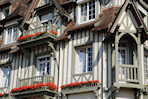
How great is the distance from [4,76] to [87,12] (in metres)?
9.20

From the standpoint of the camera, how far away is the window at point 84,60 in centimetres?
2211

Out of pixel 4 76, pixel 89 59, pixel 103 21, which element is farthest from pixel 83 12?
pixel 4 76

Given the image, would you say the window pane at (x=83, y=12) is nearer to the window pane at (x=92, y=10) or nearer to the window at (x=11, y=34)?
the window pane at (x=92, y=10)

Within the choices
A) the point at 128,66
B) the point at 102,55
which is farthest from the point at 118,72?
the point at 102,55

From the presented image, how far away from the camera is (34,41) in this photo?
24078 mm

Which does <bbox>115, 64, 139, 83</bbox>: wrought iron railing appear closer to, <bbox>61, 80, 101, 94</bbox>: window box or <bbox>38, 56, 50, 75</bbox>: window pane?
<bbox>61, 80, 101, 94</bbox>: window box

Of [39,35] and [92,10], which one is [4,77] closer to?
[39,35]

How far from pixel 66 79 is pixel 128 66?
4775 mm

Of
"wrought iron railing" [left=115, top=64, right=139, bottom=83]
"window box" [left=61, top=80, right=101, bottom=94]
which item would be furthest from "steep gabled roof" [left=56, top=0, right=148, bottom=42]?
"window box" [left=61, top=80, right=101, bottom=94]

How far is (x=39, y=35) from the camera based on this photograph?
23.8 m

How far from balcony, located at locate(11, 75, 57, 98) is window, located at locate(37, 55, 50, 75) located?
671 millimetres

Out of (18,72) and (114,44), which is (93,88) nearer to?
(114,44)

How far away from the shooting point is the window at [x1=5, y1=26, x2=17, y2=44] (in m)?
27.6

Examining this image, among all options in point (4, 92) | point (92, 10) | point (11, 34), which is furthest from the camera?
point (11, 34)
